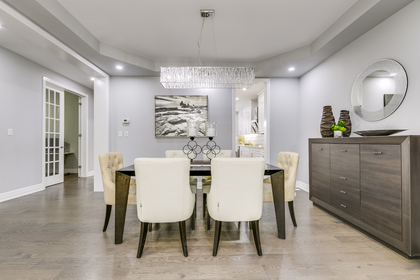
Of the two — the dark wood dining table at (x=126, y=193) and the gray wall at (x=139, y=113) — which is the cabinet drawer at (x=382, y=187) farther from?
the gray wall at (x=139, y=113)

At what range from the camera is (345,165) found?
8.25ft

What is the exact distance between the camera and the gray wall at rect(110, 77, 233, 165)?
14.6ft

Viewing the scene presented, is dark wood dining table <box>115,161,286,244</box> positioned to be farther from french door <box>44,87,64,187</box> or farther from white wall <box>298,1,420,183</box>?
french door <box>44,87,64,187</box>

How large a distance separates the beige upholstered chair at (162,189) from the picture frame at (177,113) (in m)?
2.69

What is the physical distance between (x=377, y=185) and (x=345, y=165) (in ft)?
1.59

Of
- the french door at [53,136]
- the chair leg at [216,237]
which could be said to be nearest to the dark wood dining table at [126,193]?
the chair leg at [216,237]

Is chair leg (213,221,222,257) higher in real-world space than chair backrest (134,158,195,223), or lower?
lower

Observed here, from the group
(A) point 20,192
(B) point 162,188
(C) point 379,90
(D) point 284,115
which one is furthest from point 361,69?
(A) point 20,192

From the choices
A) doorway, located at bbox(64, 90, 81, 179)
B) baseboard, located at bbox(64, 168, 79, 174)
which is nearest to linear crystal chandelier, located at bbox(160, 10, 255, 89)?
doorway, located at bbox(64, 90, 81, 179)

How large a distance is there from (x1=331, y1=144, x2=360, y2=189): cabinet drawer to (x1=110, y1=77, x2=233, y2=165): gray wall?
245cm

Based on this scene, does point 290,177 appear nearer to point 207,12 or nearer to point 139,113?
point 207,12

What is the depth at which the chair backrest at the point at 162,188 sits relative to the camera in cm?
173

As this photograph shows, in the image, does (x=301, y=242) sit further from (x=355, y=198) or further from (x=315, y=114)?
(x=315, y=114)

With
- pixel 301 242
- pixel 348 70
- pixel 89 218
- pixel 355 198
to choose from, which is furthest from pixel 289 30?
pixel 89 218
